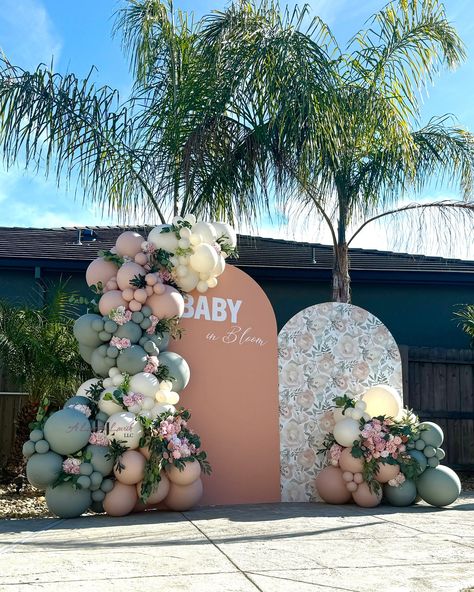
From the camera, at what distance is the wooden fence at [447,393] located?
10.9m

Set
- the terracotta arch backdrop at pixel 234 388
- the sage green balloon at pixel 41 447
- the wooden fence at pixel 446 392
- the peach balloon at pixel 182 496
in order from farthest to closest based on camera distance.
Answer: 1. the wooden fence at pixel 446 392
2. the terracotta arch backdrop at pixel 234 388
3. the peach balloon at pixel 182 496
4. the sage green balloon at pixel 41 447

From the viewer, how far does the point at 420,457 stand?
7.20 meters

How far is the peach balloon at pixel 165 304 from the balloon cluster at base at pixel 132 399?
1 centimetres

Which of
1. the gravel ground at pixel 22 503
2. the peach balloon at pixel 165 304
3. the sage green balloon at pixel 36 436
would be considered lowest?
the gravel ground at pixel 22 503

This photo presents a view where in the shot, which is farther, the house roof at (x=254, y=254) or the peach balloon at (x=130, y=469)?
the house roof at (x=254, y=254)

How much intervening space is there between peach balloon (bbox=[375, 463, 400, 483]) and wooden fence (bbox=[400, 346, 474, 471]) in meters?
3.79

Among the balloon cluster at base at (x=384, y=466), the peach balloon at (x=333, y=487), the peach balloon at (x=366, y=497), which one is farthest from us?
the peach balloon at (x=333, y=487)

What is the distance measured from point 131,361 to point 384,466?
9.39 feet

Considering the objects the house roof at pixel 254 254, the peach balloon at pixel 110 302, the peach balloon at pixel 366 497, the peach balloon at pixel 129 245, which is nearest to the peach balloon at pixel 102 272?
the peach balloon at pixel 129 245

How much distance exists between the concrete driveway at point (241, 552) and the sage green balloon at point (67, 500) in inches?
4.4

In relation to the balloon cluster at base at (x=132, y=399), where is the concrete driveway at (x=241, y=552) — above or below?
below

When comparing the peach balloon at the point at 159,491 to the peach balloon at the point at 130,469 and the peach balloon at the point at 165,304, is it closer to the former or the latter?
the peach balloon at the point at 130,469

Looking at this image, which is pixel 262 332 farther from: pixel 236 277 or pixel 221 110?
pixel 221 110

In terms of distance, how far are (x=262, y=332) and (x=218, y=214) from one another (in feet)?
7.31
